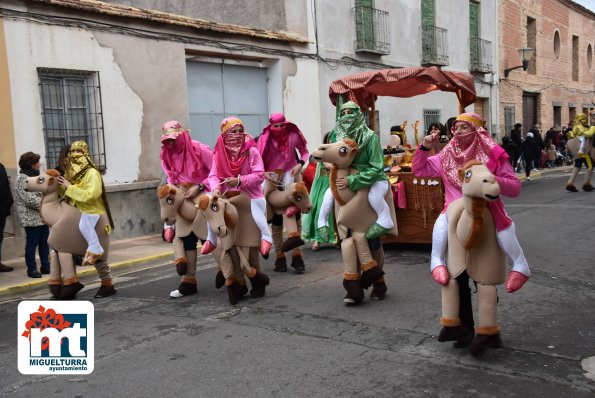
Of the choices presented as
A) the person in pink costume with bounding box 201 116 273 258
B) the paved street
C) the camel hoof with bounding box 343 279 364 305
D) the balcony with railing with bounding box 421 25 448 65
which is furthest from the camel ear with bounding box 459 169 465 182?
the balcony with railing with bounding box 421 25 448 65

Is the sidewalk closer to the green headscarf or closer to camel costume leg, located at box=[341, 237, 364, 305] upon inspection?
camel costume leg, located at box=[341, 237, 364, 305]

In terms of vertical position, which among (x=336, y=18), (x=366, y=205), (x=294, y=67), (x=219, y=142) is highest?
(x=336, y=18)

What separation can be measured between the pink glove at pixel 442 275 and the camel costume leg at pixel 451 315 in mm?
39

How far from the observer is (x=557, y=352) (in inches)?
180

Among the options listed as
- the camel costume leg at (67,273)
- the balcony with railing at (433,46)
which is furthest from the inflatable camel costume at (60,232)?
the balcony with railing at (433,46)

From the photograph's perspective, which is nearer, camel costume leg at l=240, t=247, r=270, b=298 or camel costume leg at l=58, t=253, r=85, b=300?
camel costume leg at l=240, t=247, r=270, b=298

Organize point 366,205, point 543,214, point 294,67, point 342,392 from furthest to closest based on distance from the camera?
point 294,67 → point 543,214 → point 366,205 → point 342,392

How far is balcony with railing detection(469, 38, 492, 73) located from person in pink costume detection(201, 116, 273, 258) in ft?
59.5

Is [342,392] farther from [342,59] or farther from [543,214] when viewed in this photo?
[342,59]

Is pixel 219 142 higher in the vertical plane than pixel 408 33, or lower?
lower

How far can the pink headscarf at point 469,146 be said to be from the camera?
15.0 feet

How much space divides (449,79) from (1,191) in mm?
6321

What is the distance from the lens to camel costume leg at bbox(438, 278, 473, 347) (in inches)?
176

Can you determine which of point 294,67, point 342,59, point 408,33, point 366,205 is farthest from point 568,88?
point 366,205
